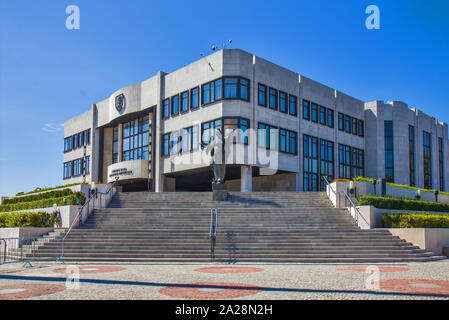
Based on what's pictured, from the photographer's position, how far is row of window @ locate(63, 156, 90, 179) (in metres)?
51.7

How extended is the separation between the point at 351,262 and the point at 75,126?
1845 inches

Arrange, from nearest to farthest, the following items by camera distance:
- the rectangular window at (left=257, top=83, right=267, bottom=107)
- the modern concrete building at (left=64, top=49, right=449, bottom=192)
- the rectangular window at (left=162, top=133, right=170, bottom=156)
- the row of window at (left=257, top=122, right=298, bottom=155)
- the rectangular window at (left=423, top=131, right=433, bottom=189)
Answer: the modern concrete building at (left=64, top=49, right=449, bottom=192), the row of window at (left=257, top=122, right=298, bottom=155), the rectangular window at (left=257, top=83, right=267, bottom=107), the rectangular window at (left=162, top=133, right=170, bottom=156), the rectangular window at (left=423, top=131, right=433, bottom=189)

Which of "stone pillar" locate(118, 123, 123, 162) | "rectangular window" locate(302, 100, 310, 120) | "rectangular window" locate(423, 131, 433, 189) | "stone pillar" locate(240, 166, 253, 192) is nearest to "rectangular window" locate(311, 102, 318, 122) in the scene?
"rectangular window" locate(302, 100, 310, 120)

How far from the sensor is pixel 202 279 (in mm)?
11359

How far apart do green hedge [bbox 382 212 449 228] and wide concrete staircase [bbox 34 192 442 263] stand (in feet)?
5.43

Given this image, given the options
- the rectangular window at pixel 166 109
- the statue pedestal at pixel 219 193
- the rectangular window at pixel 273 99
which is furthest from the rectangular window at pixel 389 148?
the statue pedestal at pixel 219 193

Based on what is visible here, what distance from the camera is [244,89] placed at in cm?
3475

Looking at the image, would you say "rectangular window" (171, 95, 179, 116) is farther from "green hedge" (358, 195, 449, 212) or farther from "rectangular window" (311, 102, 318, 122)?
"green hedge" (358, 195, 449, 212)

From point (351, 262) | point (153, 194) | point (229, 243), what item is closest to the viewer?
point (351, 262)

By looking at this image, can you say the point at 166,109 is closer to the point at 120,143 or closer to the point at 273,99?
the point at 273,99

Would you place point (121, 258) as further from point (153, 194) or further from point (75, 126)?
point (75, 126)

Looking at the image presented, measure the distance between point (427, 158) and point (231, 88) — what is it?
31.3 meters

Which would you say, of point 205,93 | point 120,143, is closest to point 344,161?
point 205,93
